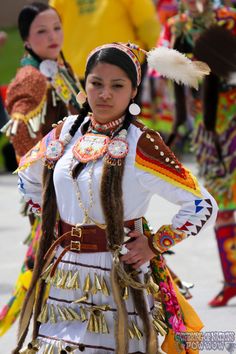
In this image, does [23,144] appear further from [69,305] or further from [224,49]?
[69,305]

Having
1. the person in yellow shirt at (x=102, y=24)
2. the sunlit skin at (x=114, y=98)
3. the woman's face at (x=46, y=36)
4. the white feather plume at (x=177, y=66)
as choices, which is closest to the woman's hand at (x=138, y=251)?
the sunlit skin at (x=114, y=98)

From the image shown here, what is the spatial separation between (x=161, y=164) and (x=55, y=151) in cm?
43

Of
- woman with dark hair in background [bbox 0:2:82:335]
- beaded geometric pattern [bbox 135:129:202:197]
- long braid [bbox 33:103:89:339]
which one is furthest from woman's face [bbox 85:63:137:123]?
woman with dark hair in background [bbox 0:2:82:335]

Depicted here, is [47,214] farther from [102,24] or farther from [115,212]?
[102,24]

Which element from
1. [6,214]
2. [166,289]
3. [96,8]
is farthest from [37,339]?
[6,214]

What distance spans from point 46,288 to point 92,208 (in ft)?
1.30

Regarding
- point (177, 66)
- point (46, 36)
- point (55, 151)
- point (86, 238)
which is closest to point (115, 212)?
point (86, 238)

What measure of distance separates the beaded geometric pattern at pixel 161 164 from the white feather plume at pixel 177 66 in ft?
1.04

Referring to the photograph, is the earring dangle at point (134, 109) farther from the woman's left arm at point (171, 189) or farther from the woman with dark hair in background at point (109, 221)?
the woman's left arm at point (171, 189)

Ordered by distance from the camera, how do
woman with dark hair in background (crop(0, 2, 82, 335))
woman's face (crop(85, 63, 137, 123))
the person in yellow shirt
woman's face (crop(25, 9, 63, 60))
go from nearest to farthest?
woman's face (crop(85, 63, 137, 123)), woman with dark hair in background (crop(0, 2, 82, 335)), woman's face (crop(25, 9, 63, 60)), the person in yellow shirt

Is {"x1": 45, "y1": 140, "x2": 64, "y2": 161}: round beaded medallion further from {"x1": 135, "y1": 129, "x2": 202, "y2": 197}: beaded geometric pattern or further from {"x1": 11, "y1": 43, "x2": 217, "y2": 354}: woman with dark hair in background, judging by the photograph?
{"x1": 135, "y1": 129, "x2": 202, "y2": 197}: beaded geometric pattern

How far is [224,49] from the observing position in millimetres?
6168

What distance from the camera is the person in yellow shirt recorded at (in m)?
8.59

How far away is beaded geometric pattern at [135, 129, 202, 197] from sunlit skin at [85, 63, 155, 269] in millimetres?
159
